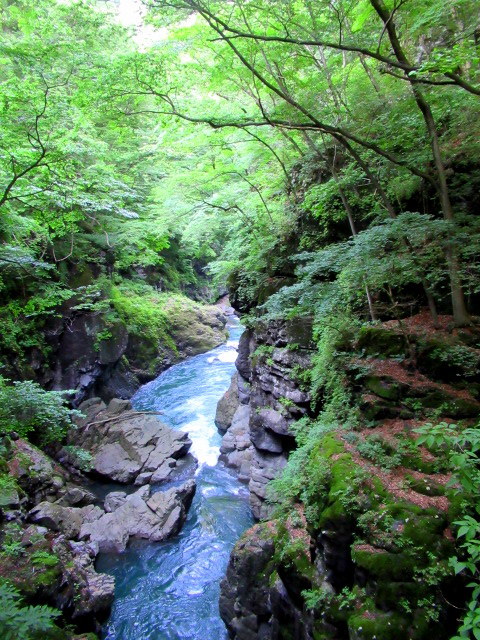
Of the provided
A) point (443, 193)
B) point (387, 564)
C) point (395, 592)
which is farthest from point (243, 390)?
point (395, 592)

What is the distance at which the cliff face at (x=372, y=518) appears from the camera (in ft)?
12.2

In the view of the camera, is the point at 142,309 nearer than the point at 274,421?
No

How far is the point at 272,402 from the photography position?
33.1 feet

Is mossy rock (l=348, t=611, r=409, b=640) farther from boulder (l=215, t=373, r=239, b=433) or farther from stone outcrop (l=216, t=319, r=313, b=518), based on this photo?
boulder (l=215, t=373, r=239, b=433)

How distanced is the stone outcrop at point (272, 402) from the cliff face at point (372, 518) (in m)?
0.87

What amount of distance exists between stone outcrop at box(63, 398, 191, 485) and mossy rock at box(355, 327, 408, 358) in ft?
26.3

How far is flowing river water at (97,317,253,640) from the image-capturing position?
726cm

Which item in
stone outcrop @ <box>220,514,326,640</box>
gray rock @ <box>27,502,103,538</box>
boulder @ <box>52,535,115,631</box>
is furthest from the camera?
gray rock @ <box>27,502,103,538</box>

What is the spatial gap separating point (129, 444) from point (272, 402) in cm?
582

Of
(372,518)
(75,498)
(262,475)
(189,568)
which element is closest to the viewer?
(372,518)

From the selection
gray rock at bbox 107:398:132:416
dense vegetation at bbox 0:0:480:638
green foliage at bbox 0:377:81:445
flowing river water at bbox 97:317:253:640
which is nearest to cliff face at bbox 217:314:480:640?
dense vegetation at bbox 0:0:480:638

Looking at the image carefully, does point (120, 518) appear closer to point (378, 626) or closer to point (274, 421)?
point (274, 421)

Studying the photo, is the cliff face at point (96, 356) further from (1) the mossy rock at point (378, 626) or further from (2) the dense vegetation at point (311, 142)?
(1) the mossy rock at point (378, 626)

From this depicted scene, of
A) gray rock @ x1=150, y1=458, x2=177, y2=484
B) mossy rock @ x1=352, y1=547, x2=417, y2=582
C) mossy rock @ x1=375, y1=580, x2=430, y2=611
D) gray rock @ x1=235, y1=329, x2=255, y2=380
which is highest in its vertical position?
gray rock @ x1=235, y1=329, x2=255, y2=380
